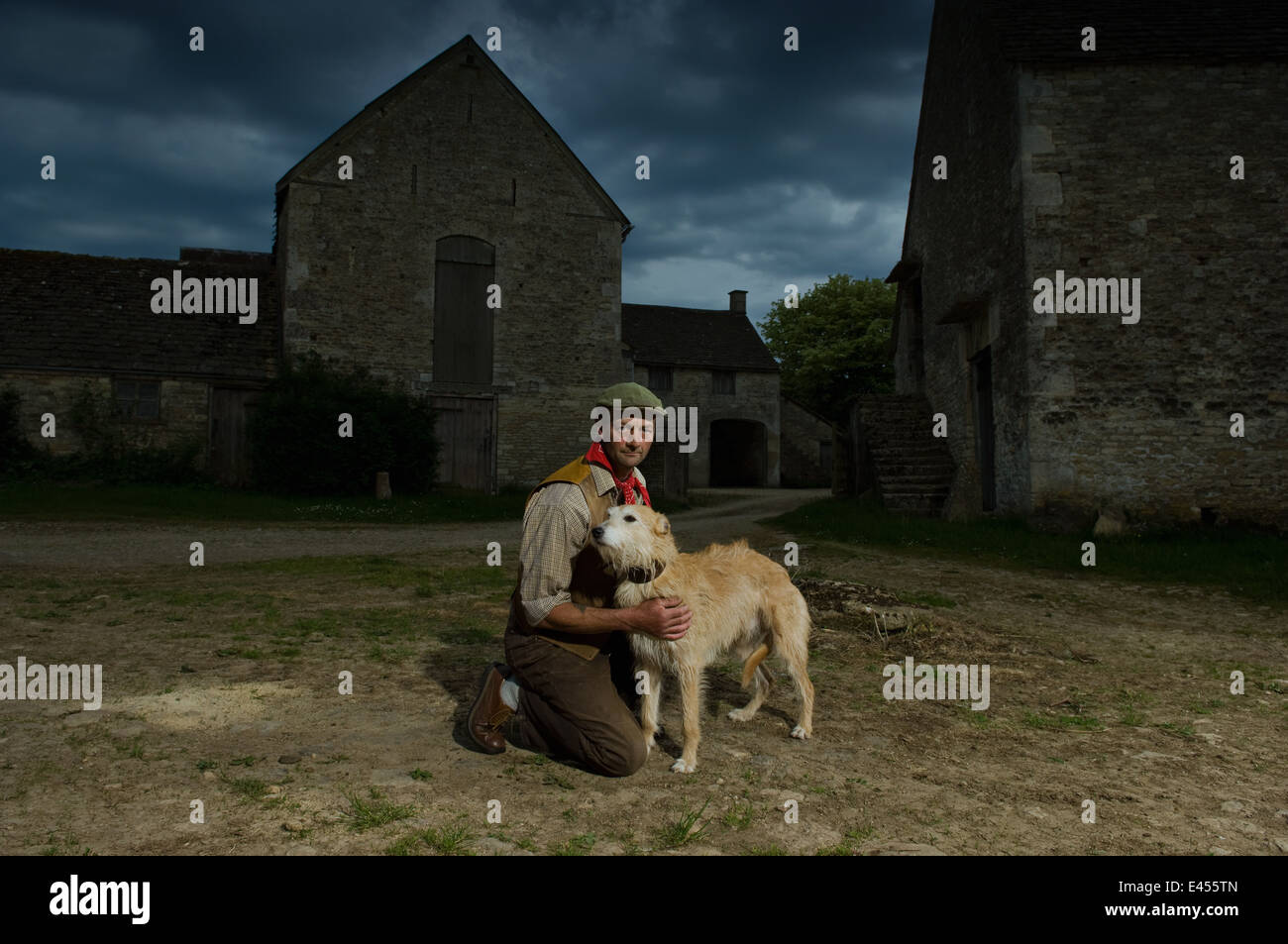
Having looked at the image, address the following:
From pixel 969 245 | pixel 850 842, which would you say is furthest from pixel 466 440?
pixel 850 842

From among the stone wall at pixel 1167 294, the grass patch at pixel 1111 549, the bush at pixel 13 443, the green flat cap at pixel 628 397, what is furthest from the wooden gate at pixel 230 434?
the green flat cap at pixel 628 397

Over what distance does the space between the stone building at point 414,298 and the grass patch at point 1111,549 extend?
10.7 m

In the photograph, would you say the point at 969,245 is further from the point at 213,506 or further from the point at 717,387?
the point at 717,387

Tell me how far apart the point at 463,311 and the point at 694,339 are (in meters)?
21.2

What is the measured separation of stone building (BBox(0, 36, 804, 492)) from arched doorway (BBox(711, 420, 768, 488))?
17.3m

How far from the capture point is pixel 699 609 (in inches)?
165

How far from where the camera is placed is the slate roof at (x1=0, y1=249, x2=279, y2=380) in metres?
20.9

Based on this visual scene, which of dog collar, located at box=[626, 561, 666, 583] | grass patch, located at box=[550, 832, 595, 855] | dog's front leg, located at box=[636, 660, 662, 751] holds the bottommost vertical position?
grass patch, located at box=[550, 832, 595, 855]

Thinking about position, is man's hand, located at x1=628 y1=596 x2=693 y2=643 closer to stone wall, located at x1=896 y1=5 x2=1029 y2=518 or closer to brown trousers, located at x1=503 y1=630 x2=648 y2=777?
brown trousers, located at x1=503 y1=630 x2=648 y2=777

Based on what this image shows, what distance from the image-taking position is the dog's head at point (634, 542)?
3.73 m

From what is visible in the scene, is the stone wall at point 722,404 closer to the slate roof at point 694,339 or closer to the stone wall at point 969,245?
the slate roof at point 694,339

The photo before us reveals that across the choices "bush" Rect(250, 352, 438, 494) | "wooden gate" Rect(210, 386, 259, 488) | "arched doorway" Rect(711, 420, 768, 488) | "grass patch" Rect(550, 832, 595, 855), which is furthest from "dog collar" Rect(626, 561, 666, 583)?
"arched doorway" Rect(711, 420, 768, 488)

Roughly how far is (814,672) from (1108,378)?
36.0 feet
